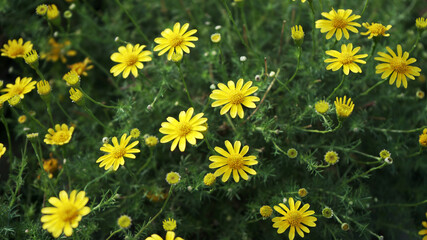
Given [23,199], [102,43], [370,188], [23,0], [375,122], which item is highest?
[23,0]

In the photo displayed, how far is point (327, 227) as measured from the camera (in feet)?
7.59

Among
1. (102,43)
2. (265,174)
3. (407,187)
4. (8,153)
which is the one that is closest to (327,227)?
(265,174)

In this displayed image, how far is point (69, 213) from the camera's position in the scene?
186cm

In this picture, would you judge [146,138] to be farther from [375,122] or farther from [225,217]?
[375,122]

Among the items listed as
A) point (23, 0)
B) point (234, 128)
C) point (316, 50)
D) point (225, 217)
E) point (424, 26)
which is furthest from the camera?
point (23, 0)

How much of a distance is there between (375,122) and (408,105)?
0.37m

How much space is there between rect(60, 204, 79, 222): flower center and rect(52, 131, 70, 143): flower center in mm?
584

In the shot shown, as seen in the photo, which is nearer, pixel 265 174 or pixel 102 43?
pixel 265 174

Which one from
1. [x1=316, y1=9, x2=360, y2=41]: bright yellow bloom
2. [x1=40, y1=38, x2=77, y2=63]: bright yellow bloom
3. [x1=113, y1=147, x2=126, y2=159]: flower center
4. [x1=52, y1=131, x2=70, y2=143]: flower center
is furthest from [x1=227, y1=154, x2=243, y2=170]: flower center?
[x1=40, y1=38, x2=77, y2=63]: bright yellow bloom

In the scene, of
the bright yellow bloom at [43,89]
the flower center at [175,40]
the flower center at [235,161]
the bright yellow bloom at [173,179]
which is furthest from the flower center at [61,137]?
the flower center at [235,161]

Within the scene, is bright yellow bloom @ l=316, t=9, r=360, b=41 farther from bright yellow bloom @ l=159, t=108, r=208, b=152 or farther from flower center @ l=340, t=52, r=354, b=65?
bright yellow bloom @ l=159, t=108, r=208, b=152

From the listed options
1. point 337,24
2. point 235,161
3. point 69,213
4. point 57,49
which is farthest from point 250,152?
point 57,49

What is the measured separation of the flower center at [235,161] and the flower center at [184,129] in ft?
0.89

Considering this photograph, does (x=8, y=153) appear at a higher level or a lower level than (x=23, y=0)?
lower
